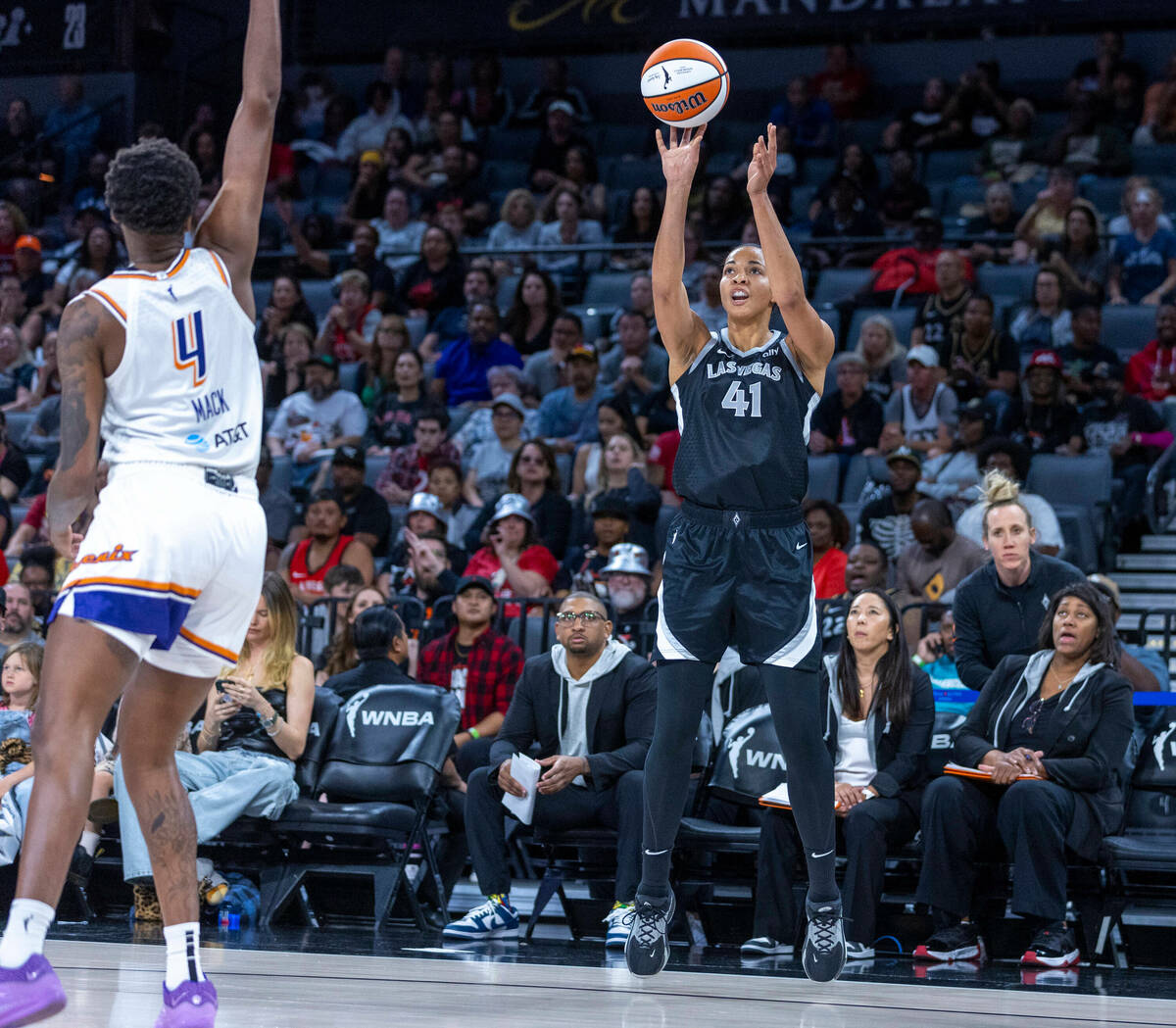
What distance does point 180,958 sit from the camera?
3.09 metres

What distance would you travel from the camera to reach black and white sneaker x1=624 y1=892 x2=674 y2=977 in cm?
433

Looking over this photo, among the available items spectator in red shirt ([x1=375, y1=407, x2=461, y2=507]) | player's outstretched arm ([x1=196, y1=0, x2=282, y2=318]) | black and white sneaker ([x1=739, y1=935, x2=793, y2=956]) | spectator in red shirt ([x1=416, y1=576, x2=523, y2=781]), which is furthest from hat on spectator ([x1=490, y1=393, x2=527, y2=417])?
player's outstretched arm ([x1=196, y1=0, x2=282, y2=318])

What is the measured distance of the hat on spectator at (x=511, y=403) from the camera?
995cm

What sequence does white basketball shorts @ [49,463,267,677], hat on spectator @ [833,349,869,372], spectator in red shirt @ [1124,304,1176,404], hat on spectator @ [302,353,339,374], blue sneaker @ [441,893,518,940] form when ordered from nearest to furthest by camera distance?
1. white basketball shorts @ [49,463,267,677]
2. blue sneaker @ [441,893,518,940]
3. spectator in red shirt @ [1124,304,1176,404]
4. hat on spectator @ [833,349,869,372]
5. hat on spectator @ [302,353,339,374]

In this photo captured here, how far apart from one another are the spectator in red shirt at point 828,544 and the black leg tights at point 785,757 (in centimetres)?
351

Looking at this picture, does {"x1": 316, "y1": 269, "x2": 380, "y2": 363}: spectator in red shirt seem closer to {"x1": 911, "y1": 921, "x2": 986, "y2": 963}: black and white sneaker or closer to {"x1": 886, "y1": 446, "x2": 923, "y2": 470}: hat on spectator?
{"x1": 886, "y1": 446, "x2": 923, "y2": 470}: hat on spectator

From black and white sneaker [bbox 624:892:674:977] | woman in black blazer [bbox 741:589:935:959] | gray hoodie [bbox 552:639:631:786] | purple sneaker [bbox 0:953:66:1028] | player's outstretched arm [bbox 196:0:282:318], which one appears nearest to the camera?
purple sneaker [bbox 0:953:66:1028]

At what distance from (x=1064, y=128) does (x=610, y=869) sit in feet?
26.7

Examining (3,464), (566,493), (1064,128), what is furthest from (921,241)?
(3,464)

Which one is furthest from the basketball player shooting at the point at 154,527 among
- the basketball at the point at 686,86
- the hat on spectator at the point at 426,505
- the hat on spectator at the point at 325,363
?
the hat on spectator at the point at 325,363

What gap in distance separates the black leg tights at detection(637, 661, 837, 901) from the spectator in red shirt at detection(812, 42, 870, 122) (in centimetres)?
995

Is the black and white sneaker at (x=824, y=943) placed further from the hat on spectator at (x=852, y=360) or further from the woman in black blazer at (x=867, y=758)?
the hat on spectator at (x=852, y=360)

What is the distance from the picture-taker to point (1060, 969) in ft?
17.6

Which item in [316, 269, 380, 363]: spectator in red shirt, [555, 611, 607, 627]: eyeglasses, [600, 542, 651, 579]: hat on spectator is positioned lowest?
[555, 611, 607, 627]: eyeglasses
